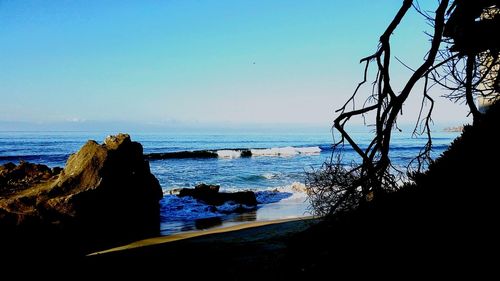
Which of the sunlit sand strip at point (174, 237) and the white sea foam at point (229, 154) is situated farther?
the white sea foam at point (229, 154)

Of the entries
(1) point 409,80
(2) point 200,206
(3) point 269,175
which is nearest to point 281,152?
(3) point 269,175

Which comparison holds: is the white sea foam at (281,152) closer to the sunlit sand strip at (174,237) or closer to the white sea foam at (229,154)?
the white sea foam at (229,154)

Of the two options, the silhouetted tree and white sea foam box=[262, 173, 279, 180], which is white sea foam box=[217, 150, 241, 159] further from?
Result: the silhouetted tree

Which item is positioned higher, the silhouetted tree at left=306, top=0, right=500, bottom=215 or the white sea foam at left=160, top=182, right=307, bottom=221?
the silhouetted tree at left=306, top=0, right=500, bottom=215

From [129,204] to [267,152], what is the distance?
34407 millimetres

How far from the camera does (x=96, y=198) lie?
10.1 metres

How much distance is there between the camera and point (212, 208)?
48.0ft

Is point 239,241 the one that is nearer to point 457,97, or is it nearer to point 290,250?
point 290,250

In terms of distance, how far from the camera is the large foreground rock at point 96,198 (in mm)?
8969

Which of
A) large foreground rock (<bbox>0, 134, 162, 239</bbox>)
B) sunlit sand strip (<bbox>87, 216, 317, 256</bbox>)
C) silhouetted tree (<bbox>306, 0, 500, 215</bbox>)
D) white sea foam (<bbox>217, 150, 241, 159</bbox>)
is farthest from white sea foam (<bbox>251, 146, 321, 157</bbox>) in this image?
silhouetted tree (<bbox>306, 0, 500, 215</bbox>)

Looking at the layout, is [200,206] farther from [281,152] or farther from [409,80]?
[281,152]

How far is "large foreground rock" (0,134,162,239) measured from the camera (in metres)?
8.97

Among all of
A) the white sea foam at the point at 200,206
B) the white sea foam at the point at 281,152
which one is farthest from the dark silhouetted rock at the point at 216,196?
the white sea foam at the point at 281,152

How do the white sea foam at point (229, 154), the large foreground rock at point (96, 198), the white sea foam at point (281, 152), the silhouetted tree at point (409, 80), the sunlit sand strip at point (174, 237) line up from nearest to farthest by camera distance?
the silhouetted tree at point (409, 80)
the sunlit sand strip at point (174, 237)
the large foreground rock at point (96, 198)
the white sea foam at point (229, 154)
the white sea foam at point (281, 152)
